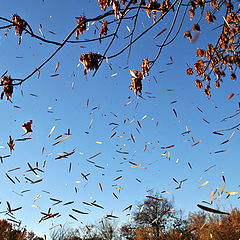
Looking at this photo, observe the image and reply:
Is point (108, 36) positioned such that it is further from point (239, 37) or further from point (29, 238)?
point (29, 238)

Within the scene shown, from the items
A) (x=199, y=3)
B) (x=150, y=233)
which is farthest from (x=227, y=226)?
(x=199, y=3)

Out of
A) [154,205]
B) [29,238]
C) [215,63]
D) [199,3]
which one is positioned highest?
[154,205]

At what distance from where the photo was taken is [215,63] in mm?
6031

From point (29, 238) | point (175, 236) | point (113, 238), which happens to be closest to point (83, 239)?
point (113, 238)

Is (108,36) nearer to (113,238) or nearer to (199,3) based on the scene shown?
(199,3)

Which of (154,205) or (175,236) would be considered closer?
(175,236)

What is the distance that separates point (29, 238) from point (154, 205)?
83.0ft

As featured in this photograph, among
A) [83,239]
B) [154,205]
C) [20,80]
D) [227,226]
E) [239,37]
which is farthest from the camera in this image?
[154,205]

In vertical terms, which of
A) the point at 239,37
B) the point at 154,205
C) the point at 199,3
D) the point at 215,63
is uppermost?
the point at 154,205

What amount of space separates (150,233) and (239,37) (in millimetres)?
37595

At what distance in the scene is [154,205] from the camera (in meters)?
51.7

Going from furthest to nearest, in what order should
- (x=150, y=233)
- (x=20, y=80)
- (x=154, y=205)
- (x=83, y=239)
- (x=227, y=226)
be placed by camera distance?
(x=154, y=205) → (x=83, y=239) → (x=150, y=233) → (x=227, y=226) → (x=20, y=80)

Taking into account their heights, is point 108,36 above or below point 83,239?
above

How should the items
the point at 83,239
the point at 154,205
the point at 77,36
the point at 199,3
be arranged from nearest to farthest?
the point at 77,36
the point at 199,3
the point at 83,239
the point at 154,205
